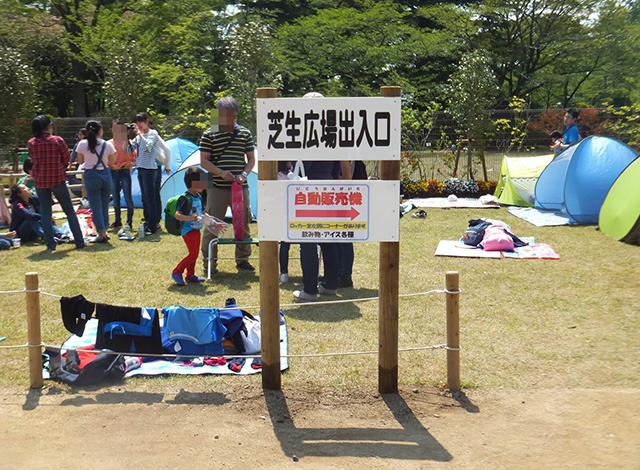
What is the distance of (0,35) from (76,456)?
2365cm

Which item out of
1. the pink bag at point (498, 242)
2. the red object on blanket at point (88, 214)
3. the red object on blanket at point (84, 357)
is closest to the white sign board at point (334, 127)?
the red object on blanket at point (84, 357)

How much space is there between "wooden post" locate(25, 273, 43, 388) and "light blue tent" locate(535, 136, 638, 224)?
895 cm

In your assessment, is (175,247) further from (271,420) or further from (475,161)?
(475,161)

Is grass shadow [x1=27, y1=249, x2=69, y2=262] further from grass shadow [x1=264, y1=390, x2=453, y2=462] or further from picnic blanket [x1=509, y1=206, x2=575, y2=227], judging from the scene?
picnic blanket [x1=509, y1=206, x2=575, y2=227]

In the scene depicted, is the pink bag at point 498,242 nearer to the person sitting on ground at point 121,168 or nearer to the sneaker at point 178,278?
the sneaker at point 178,278

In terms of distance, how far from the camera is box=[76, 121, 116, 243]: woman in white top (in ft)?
29.9

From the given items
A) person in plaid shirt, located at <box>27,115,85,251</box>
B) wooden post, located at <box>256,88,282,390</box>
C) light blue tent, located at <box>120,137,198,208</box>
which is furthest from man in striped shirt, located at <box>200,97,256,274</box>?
light blue tent, located at <box>120,137,198,208</box>

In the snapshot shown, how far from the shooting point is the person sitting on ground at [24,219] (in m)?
9.62

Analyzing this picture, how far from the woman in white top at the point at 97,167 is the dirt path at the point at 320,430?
17.3ft

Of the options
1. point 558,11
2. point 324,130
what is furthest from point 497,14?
point 324,130

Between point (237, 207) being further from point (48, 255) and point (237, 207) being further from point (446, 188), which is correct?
point (446, 188)

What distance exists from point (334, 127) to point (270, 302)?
1.29 metres

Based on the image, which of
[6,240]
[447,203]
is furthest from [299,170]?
[447,203]

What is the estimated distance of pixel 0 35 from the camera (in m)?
23.1
